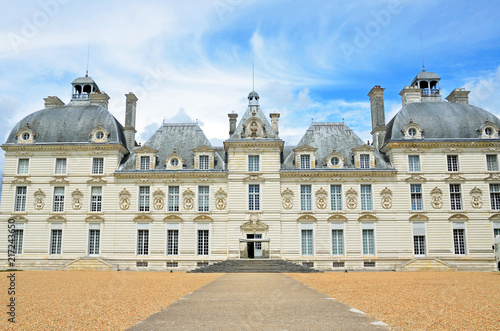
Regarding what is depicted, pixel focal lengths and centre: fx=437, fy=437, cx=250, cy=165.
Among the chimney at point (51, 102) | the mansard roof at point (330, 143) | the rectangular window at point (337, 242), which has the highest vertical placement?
the chimney at point (51, 102)

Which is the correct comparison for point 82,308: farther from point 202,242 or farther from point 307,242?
point 307,242

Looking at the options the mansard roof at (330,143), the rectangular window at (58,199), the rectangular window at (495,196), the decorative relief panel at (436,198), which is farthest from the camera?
the mansard roof at (330,143)

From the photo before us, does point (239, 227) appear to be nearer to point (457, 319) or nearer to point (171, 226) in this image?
point (171, 226)

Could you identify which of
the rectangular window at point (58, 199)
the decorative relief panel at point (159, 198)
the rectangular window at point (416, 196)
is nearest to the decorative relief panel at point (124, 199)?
the decorative relief panel at point (159, 198)

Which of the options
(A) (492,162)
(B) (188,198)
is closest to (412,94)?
(A) (492,162)

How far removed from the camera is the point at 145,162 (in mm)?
34844

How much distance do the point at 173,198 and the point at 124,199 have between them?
3.78 metres

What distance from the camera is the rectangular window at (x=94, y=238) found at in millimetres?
33506

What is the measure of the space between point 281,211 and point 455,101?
61.5 feet

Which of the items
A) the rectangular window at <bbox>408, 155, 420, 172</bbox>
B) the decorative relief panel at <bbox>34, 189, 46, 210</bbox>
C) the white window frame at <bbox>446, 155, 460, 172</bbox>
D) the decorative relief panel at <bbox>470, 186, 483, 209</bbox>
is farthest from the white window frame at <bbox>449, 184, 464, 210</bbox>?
the decorative relief panel at <bbox>34, 189, 46, 210</bbox>

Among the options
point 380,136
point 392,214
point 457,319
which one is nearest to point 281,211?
point 392,214

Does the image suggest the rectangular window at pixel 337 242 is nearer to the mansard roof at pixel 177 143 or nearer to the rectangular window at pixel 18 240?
the mansard roof at pixel 177 143

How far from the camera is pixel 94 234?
33.7m

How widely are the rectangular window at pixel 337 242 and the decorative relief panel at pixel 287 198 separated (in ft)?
12.7
